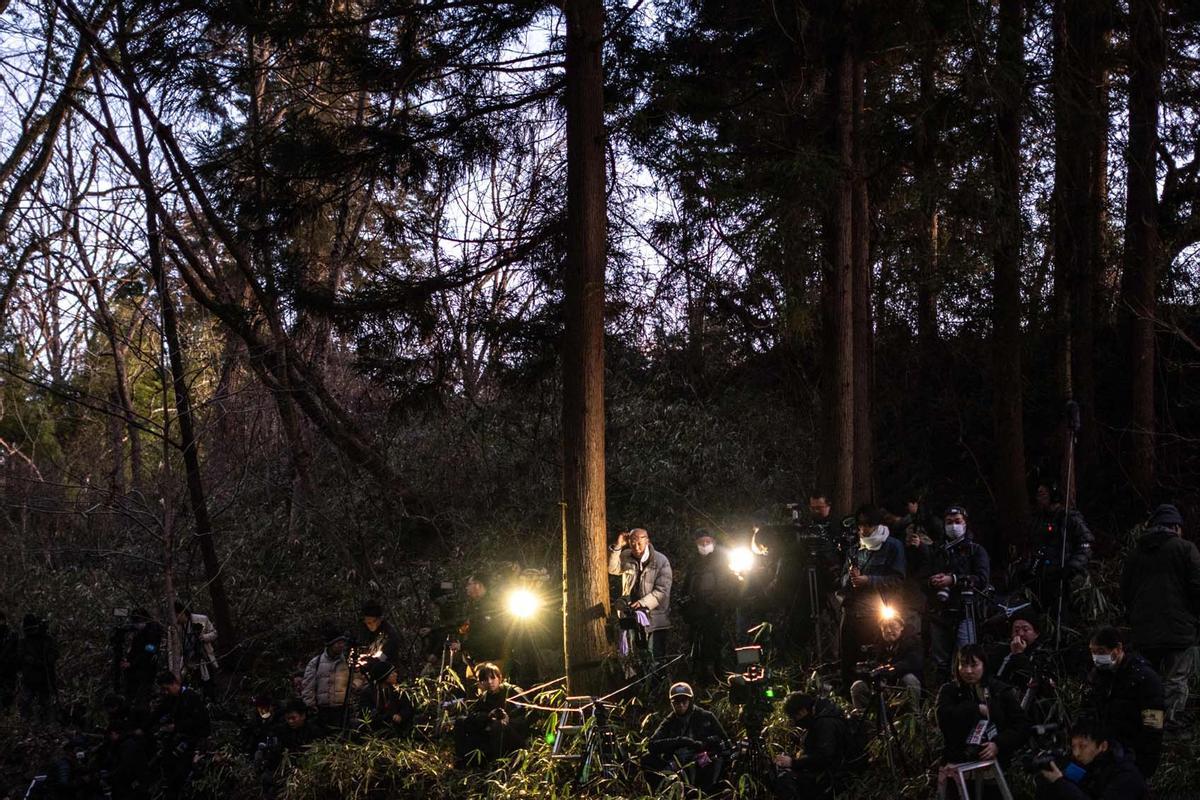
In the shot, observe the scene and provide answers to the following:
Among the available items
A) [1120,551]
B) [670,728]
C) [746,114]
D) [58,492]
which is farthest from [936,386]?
[58,492]

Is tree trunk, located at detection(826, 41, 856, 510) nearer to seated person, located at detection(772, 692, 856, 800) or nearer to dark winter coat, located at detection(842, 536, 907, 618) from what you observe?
dark winter coat, located at detection(842, 536, 907, 618)

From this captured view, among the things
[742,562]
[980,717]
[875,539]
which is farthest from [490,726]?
[980,717]

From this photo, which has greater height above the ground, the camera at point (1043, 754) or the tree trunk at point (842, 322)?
Result: the tree trunk at point (842, 322)

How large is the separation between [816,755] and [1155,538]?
3402 millimetres

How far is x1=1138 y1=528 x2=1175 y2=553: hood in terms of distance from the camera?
26.8 ft

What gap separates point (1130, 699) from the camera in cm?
660

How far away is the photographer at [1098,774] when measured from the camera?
5906 millimetres

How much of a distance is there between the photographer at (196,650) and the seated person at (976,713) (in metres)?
9.67

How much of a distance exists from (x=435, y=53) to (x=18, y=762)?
32.5 feet

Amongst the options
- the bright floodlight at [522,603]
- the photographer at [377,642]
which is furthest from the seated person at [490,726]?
the photographer at [377,642]

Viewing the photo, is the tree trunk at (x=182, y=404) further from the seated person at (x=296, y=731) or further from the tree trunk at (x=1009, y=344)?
the tree trunk at (x=1009, y=344)

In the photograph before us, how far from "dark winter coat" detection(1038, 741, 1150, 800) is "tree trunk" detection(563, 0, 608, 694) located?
4804 millimetres

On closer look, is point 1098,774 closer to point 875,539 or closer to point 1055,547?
point 875,539

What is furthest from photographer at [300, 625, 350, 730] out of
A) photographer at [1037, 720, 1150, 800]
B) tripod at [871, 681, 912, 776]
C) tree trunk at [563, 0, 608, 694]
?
photographer at [1037, 720, 1150, 800]
